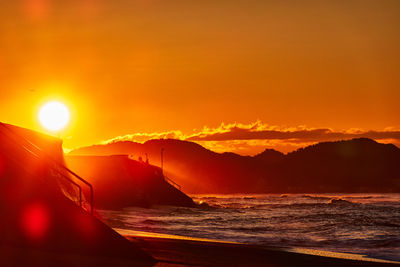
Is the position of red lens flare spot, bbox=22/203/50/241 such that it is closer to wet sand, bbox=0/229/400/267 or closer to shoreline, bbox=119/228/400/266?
wet sand, bbox=0/229/400/267

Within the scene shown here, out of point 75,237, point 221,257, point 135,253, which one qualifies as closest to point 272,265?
point 221,257

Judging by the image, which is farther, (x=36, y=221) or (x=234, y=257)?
(x=234, y=257)

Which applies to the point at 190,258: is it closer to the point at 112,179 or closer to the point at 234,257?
the point at 234,257

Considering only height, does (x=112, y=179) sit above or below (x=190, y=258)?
above

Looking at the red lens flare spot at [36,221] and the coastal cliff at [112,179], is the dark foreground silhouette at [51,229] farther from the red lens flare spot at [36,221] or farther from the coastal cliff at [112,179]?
the coastal cliff at [112,179]

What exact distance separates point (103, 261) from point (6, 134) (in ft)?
20.7

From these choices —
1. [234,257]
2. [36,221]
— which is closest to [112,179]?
[234,257]

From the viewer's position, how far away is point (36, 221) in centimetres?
1230

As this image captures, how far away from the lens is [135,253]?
1207cm

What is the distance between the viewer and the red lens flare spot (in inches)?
480

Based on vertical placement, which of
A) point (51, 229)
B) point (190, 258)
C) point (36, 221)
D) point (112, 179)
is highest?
point (36, 221)

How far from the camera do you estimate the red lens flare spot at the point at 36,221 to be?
40.0ft

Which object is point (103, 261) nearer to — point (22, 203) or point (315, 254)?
point (22, 203)

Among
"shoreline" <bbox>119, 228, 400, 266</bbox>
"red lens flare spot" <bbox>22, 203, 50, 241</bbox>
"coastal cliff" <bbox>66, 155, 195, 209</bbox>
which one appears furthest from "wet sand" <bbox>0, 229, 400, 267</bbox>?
"coastal cliff" <bbox>66, 155, 195, 209</bbox>
